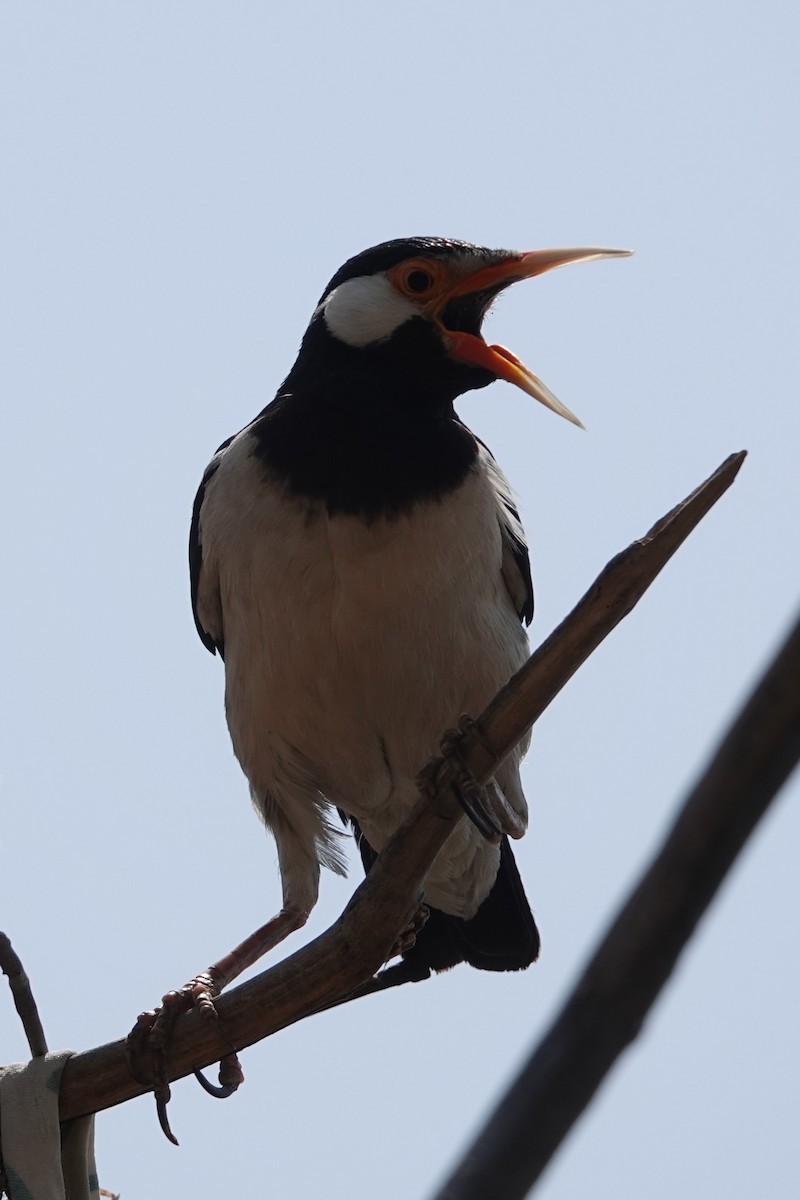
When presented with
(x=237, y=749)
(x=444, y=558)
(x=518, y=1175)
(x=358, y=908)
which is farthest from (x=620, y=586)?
(x=237, y=749)

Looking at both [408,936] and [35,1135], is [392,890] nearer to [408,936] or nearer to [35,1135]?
[408,936]

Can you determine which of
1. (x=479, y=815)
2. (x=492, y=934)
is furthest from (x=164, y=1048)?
(x=492, y=934)

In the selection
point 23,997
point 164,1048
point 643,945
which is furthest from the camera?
point 164,1048

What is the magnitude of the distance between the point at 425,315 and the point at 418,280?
7.1 inches

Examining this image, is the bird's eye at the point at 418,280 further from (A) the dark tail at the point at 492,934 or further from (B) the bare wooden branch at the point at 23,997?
(B) the bare wooden branch at the point at 23,997

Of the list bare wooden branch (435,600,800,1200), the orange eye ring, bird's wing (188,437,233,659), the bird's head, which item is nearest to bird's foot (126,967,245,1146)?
bird's wing (188,437,233,659)

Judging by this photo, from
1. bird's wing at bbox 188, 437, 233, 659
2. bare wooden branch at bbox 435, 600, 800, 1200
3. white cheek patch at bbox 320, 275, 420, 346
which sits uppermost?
white cheek patch at bbox 320, 275, 420, 346

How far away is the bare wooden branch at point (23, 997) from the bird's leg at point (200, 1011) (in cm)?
28

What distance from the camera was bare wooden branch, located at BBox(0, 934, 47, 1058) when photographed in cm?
409

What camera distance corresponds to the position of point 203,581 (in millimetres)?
5973

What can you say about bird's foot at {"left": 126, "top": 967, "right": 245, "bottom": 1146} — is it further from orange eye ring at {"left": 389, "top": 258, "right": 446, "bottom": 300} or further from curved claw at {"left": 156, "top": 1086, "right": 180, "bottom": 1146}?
orange eye ring at {"left": 389, "top": 258, "right": 446, "bottom": 300}

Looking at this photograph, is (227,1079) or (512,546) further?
(512,546)

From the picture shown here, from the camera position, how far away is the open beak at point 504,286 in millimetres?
5516

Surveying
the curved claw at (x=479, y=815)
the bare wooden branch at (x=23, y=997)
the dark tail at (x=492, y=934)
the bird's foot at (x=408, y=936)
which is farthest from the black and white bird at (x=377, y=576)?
the bare wooden branch at (x=23, y=997)
